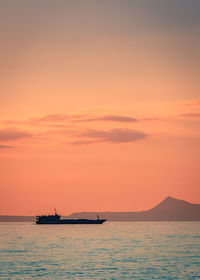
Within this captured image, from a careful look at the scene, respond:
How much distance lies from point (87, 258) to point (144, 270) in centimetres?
1894

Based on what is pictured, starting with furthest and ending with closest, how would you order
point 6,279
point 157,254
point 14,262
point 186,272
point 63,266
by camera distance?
point 157,254 → point 14,262 → point 63,266 → point 186,272 → point 6,279

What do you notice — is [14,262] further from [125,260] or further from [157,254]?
[157,254]

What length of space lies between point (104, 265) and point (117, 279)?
15033mm

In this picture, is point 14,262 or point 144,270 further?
point 14,262

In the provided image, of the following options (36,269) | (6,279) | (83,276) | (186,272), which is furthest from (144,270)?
(6,279)

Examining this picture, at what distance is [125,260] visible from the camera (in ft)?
283

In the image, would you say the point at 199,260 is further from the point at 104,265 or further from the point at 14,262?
the point at 14,262

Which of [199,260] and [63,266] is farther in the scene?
[199,260]

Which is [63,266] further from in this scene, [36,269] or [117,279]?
[117,279]

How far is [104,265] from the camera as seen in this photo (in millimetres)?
78188

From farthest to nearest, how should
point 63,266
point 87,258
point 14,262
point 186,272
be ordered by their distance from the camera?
point 87,258 < point 14,262 < point 63,266 < point 186,272

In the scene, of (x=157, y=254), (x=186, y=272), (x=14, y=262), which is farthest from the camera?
(x=157, y=254)

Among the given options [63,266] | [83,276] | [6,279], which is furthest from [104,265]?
Answer: [6,279]

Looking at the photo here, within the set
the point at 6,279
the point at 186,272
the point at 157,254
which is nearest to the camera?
the point at 6,279
